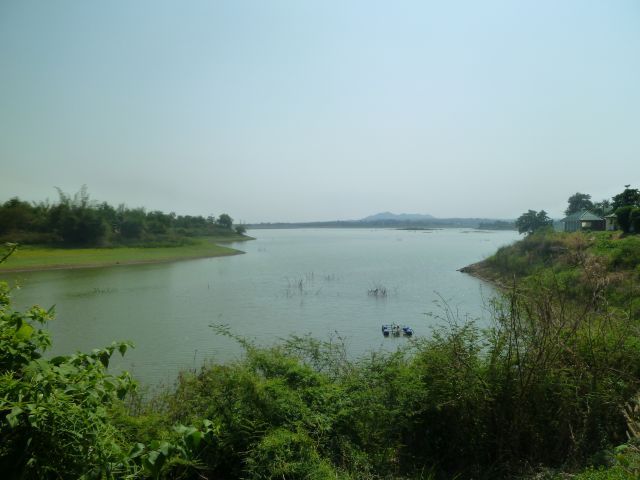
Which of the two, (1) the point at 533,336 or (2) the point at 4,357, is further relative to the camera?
(1) the point at 533,336

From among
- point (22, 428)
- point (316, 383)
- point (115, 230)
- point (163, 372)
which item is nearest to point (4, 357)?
point (22, 428)

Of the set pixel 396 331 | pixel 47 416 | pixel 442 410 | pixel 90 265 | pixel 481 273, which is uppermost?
pixel 47 416

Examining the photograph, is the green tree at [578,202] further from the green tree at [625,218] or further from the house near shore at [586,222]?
the green tree at [625,218]

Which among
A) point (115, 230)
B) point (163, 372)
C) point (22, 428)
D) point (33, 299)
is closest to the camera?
point (22, 428)

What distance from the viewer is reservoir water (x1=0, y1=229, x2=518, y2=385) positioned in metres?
12.8

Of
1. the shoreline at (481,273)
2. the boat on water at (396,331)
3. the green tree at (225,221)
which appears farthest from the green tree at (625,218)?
the green tree at (225,221)

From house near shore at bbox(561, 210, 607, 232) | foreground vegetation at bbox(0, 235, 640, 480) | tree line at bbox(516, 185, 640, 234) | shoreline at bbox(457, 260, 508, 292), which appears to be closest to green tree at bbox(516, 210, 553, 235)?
tree line at bbox(516, 185, 640, 234)

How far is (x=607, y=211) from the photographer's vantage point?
41469 mm

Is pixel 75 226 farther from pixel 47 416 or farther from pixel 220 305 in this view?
pixel 47 416

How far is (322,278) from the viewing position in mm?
31219

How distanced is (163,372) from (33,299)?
48.9ft

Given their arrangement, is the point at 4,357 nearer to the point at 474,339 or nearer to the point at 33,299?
the point at 474,339

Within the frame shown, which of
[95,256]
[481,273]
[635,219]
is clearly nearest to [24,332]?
[635,219]

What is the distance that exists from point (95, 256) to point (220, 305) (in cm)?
2430
